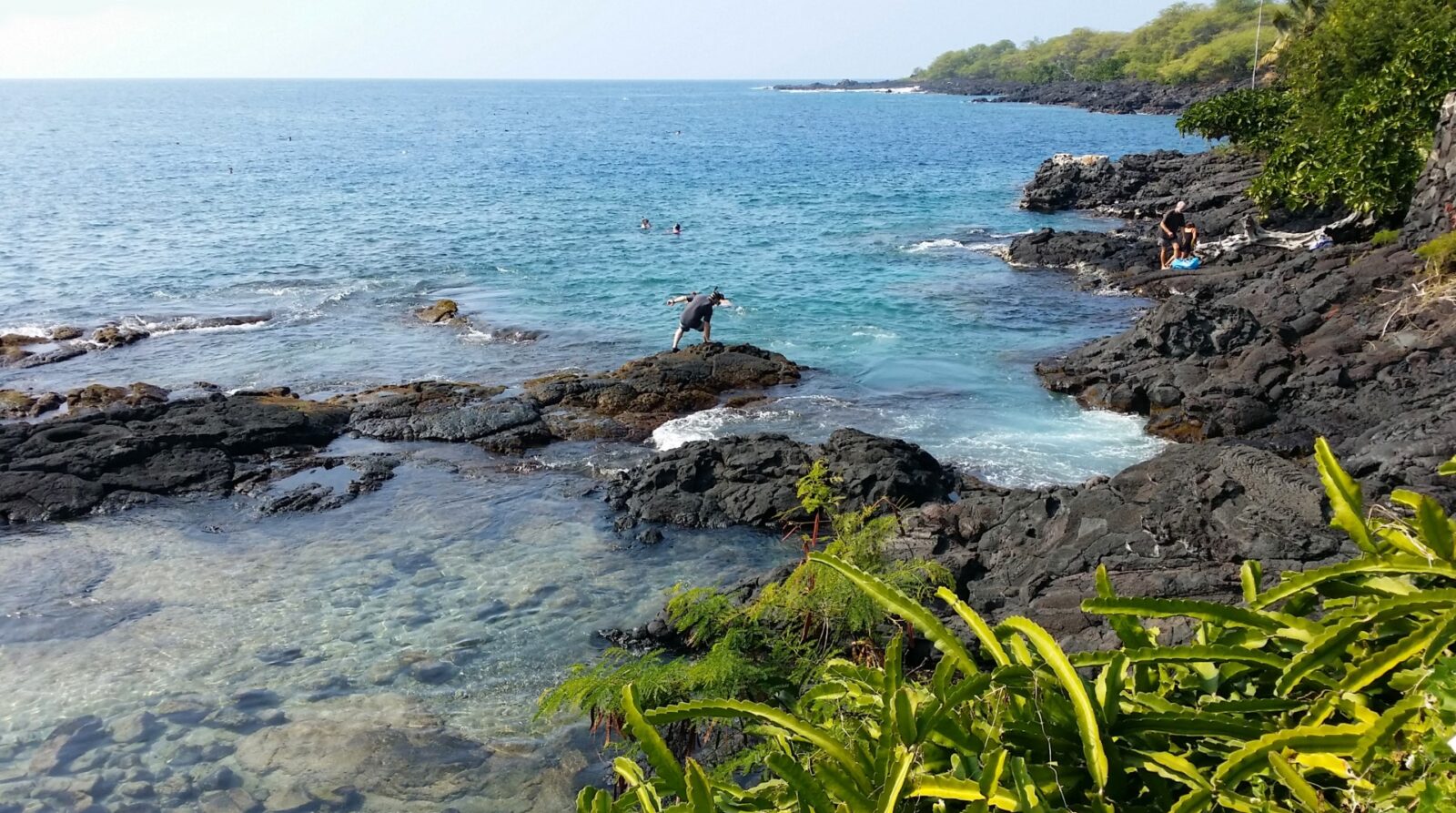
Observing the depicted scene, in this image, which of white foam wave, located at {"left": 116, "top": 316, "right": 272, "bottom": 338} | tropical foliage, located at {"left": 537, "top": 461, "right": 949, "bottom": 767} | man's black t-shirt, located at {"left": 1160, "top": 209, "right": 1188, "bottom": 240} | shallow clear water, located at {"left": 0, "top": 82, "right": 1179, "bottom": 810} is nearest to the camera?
tropical foliage, located at {"left": 537, "top": 461, "right": 949, "bottom": 767}

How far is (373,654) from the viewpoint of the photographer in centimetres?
1148

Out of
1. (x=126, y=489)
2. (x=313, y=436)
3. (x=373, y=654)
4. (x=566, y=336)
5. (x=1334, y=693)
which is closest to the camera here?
(x=1334, y=693)

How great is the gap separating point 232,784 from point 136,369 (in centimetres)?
1823

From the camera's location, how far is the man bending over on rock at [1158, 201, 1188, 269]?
96.2 feet

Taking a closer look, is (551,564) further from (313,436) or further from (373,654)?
(313,436)

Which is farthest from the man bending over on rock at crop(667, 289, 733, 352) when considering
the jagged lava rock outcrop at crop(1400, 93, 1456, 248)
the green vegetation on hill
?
the green vegetation on hill

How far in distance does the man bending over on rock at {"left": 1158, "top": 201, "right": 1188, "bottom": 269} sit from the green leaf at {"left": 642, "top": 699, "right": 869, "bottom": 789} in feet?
97.6

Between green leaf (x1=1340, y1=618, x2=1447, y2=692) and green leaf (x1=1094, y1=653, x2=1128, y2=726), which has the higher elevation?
green leaf (x1=1340, y1=618, x2=1447, y2=692)

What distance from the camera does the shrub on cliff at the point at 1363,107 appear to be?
23328 mm

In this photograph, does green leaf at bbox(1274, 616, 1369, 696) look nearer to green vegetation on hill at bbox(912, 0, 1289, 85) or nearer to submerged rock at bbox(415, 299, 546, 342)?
submerged rock at bbox(415, 299, 546, 342)

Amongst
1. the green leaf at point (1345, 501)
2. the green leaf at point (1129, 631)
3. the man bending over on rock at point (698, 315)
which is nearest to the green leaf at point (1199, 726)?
the green leaf at point (1129, 631)

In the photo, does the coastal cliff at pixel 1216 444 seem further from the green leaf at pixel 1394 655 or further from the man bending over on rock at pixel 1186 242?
the green leaf at pixel 1394 655

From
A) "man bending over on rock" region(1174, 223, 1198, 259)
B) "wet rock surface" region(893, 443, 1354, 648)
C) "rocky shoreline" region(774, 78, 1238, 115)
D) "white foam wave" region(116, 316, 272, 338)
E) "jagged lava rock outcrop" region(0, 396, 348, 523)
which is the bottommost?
"jagged lava rock outcrop" region(0, 396, 348, 523)

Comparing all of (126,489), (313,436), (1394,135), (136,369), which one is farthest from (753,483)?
(1394,135)
